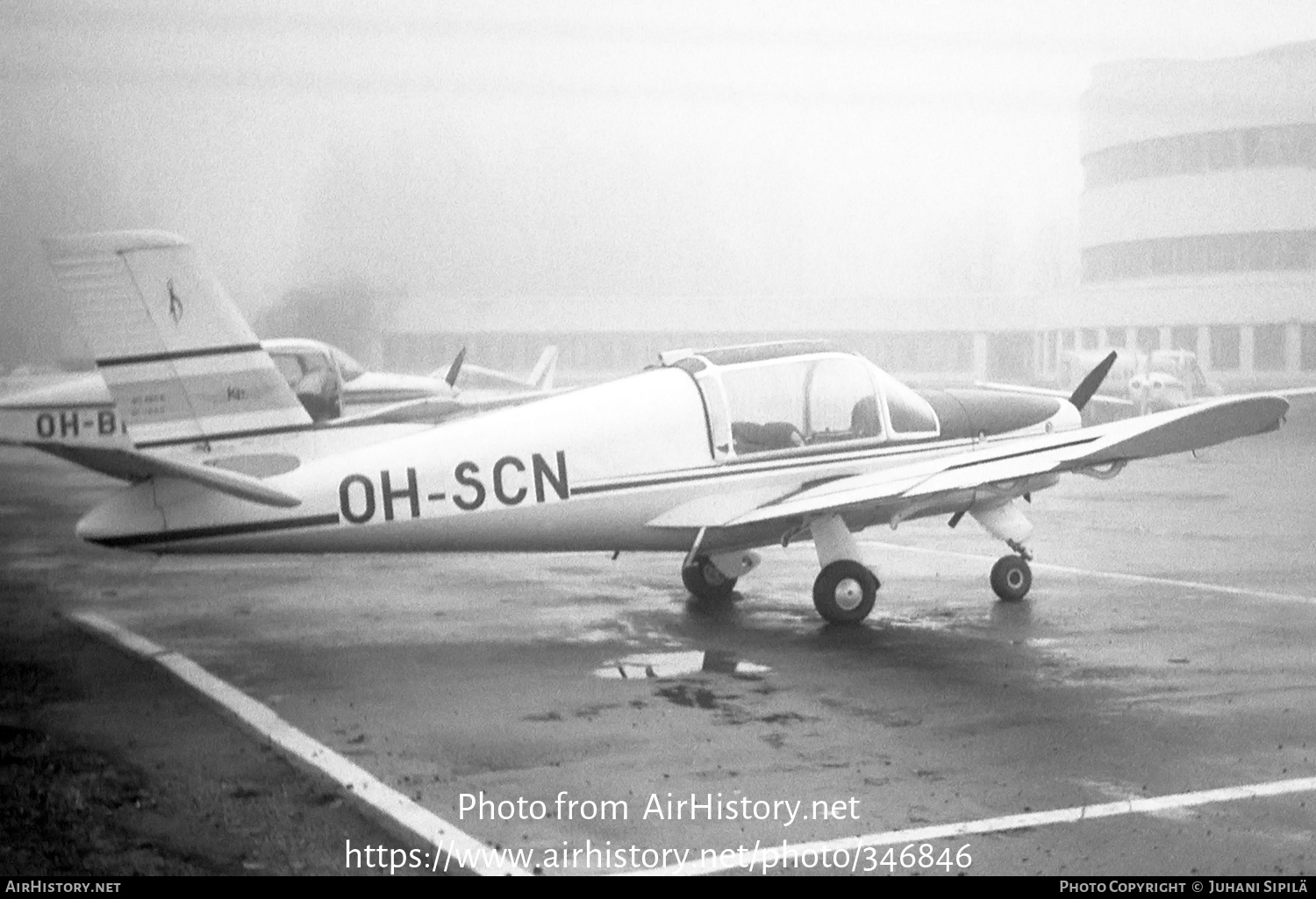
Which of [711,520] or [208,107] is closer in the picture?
[711,520]

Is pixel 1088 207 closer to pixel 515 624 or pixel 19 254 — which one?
pixel 19 254

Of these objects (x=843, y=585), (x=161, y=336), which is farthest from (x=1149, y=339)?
(x=161, y=336)

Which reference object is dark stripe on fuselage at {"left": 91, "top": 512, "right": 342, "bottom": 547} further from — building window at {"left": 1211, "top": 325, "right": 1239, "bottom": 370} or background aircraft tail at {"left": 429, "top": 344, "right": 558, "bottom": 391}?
building window at {"left": 1211, "top": 325, "right": 1239, "bottom": 370}

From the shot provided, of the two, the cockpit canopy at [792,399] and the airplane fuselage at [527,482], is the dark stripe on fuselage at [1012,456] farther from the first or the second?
the cockpit canopy at [792,399]

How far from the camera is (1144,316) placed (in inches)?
1829

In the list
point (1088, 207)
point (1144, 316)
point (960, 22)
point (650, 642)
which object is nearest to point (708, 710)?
point (650, 642)

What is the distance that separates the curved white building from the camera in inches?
1724

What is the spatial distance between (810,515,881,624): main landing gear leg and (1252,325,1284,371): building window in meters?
35.6

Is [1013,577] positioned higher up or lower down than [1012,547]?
lower down

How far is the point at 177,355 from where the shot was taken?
33.6ft

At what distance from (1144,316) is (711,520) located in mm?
39470

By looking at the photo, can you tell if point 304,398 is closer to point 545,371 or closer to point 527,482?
point 545,371

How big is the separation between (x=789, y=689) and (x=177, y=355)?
4951 mm

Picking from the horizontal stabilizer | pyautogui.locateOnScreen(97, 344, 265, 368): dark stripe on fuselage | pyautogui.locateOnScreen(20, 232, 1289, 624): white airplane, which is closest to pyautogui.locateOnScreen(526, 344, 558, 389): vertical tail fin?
pyautogui.locateOnScreen(20, 232, 1289, 624): white airplane
